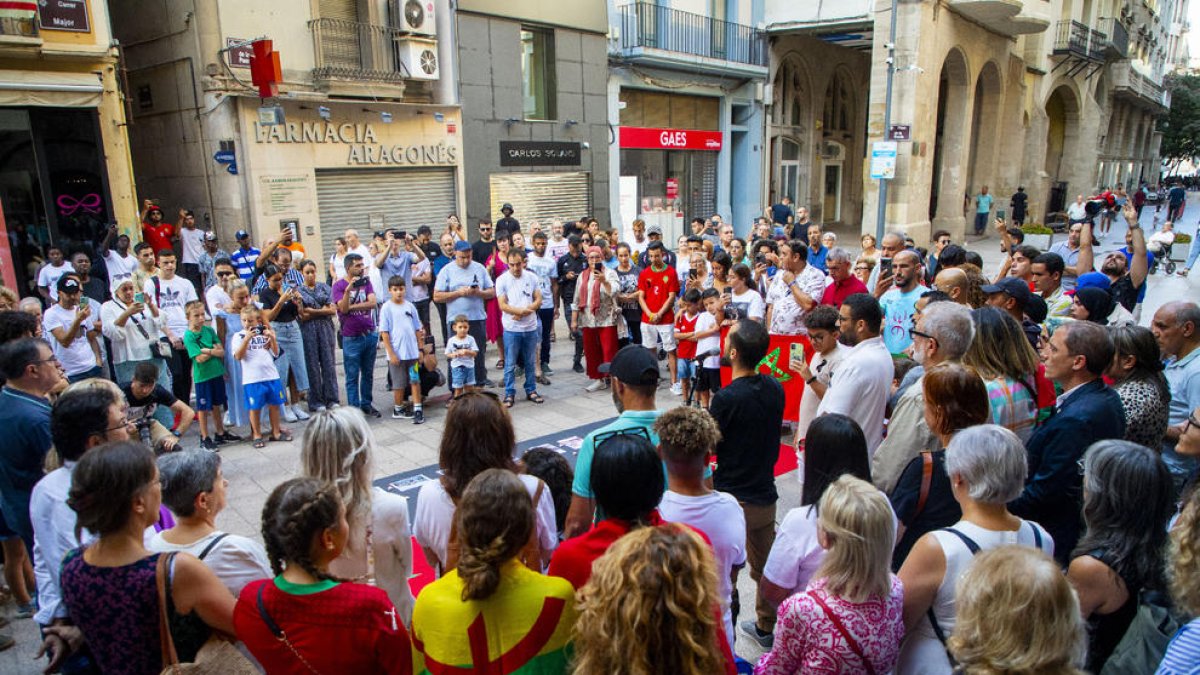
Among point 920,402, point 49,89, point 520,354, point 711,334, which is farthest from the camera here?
point 49,89

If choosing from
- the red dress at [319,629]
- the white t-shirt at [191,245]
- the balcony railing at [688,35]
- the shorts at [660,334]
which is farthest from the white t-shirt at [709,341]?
the balcony railing at [688,35]

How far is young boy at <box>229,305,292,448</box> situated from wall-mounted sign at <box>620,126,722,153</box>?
13.9 meters

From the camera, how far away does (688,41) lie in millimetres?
20234

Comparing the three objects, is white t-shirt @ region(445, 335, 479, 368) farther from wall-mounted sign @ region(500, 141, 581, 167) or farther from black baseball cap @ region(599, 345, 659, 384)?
wall-mounted sign @ region(500, 141, 581, 167)

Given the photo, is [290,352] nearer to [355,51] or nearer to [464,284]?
[464,284]

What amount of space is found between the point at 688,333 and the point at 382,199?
9749 mm

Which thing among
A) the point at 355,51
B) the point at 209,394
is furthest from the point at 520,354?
the point at 355,51

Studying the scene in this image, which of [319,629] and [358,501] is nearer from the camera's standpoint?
[319,629]

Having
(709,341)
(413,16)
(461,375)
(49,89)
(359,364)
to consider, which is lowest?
(461,375)

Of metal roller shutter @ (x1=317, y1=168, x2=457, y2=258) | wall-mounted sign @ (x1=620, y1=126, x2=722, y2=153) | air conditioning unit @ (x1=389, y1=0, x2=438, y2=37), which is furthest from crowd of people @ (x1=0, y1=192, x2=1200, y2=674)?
wall-mounted sign @ (x1=620, y1=126, x2=722, y2=153)

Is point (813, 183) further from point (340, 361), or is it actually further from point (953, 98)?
point (340, 361)

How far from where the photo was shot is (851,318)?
14.9 feet

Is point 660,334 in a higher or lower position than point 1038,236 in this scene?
lower

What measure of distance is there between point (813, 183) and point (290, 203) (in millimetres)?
→ 19303
